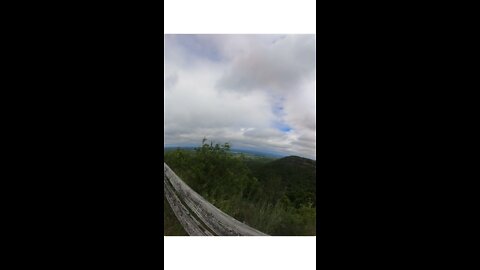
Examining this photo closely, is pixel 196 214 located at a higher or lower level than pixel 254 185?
lower

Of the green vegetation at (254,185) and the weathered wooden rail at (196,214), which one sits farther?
the green vegetation at (254,185)

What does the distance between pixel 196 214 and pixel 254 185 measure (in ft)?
2.59

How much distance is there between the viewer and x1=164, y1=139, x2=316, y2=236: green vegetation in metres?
4.38

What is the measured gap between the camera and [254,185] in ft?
14.7

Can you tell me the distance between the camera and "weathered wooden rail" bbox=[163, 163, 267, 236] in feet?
13.6

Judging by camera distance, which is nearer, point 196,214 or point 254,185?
point 196,214

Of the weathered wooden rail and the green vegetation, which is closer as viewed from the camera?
the weathered wooden rail

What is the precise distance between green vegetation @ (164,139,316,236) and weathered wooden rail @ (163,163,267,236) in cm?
16

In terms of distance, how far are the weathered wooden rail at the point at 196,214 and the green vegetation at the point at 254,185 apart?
0.16 metres

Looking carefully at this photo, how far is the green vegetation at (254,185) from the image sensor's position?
438 centimetres

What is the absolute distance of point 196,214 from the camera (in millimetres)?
4188
